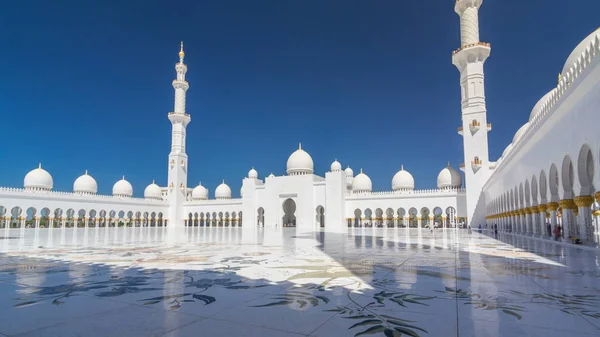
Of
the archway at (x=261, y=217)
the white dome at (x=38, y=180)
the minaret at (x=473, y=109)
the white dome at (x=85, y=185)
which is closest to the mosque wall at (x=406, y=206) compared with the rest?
the minaret at (x=473, y=109)

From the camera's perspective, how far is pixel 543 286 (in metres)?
3.62

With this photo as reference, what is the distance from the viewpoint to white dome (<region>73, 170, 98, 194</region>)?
35.5 m

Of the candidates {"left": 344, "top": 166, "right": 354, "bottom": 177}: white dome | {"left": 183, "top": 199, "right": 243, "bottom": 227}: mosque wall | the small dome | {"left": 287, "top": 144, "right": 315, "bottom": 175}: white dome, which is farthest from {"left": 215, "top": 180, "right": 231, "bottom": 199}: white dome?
{"left": 344, "top": 166, "right": 354, "bottom": 177}: white dome

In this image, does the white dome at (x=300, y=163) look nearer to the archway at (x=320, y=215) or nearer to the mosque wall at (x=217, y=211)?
the archway at (x=320, y=215)

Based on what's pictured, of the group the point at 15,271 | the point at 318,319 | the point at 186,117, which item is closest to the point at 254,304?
the point at 318,319

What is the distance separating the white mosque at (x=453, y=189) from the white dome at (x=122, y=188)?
13 centimetres

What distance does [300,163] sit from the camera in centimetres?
3388

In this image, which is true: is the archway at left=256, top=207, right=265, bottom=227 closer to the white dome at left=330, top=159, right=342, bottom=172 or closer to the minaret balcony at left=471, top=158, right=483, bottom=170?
the white dome at left=330, top=159, right=342, bottom=172

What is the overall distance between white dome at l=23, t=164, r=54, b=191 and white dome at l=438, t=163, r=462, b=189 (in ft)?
111

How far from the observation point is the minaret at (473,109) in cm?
2548

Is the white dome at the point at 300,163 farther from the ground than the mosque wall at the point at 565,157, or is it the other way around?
the white dome at the point at 300,163

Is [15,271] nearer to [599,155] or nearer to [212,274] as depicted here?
[212,274]

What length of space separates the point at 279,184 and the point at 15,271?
93.9 ft

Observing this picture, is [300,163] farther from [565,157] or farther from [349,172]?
[565,157]
